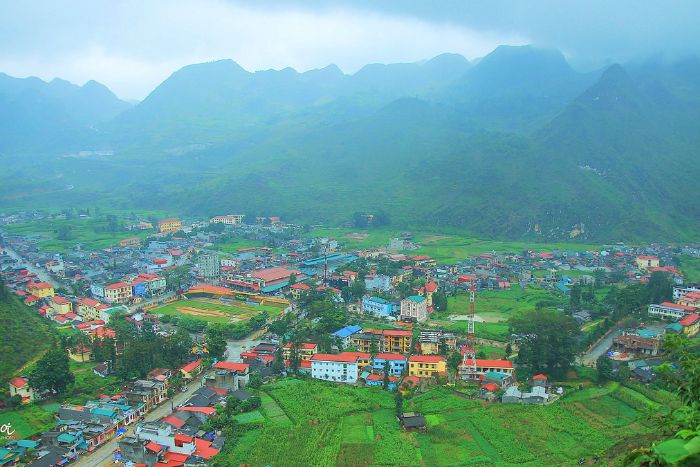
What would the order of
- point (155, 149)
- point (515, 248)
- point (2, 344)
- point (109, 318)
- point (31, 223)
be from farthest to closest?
point (155, 149) → point (31, 223) → point (515, 248) → point (109, 318) → point (2, 344)

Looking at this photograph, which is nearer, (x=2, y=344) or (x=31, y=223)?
(x=2, y=344)

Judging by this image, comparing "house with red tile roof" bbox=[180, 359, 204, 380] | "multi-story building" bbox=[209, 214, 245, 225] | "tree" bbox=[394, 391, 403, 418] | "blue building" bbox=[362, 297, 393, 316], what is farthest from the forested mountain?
"tree" bbox=[394, 391, 403, 418]

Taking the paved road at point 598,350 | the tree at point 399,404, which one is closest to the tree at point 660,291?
the paved road at point 598,350

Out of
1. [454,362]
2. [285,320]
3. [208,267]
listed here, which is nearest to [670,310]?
[454,362]

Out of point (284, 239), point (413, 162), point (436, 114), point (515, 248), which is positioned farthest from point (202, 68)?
point (515, 248)

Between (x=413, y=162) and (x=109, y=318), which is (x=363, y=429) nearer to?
(x=109, y=318)

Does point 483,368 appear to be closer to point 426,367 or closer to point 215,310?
point 426,367
